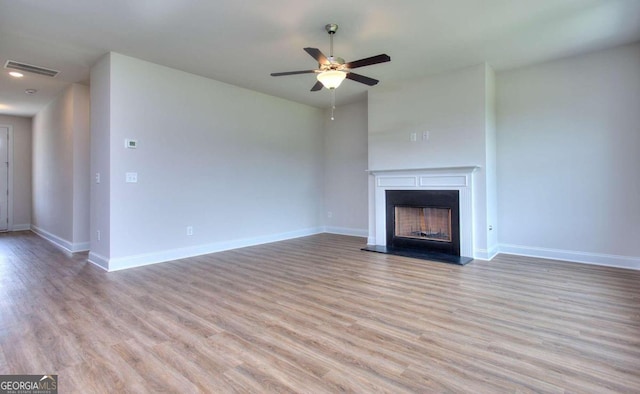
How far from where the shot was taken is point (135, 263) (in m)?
4.11

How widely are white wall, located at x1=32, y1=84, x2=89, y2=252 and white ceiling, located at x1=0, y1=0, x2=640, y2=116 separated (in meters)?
0.87

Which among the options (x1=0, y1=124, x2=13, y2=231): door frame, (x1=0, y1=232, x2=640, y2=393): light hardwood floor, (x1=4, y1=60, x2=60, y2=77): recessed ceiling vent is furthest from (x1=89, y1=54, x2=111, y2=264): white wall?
(x1=0, y1=124, x2=13, y2=231): door frame

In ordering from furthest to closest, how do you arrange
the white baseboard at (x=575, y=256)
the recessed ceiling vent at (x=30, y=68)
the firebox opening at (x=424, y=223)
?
1. the firebox opening at (x=424, y=223)
2. the recessed ceiling vent at (x=30, y=68)
3. the white baseboard at (x=575, y=256)

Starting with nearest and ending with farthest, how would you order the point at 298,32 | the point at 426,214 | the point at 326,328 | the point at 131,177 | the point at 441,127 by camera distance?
the point at 326,328
the point at 298,32
the point at 131,177
the point at 441,127
the point at 426,214

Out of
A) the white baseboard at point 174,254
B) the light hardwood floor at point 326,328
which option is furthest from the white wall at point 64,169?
the light hardwood floor at point 326,328

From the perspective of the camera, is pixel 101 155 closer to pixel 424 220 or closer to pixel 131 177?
pixel 131 177

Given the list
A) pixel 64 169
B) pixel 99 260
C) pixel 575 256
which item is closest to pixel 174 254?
pixel 99 260

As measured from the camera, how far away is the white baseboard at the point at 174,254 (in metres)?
3.98

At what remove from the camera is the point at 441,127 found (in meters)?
4.75

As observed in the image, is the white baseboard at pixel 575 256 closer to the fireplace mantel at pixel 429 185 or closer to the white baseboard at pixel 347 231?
the fireplace mantel at pixel 429 185

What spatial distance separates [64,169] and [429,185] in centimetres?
611

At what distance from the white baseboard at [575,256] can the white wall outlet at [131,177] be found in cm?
525

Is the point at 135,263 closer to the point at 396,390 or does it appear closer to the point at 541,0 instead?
the point at 396,390

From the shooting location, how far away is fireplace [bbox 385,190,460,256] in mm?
4625
